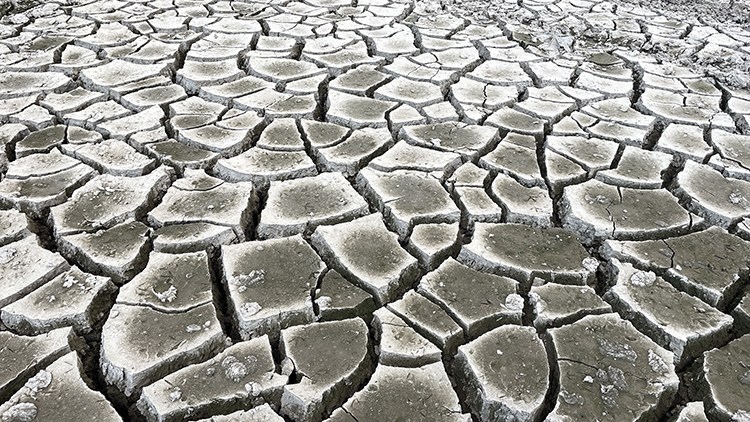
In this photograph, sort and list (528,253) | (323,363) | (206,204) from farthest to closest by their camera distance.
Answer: (206,204) → (528,253) → (323,363)

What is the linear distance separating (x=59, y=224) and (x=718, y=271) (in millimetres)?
2204

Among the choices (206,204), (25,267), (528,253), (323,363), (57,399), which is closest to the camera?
(57,399)

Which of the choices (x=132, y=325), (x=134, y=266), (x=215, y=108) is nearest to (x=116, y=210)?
(x=134, y=266)

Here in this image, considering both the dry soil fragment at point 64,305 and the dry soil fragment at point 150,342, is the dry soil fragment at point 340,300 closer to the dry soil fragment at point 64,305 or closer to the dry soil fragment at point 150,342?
the dry soil fragment at point 150,342

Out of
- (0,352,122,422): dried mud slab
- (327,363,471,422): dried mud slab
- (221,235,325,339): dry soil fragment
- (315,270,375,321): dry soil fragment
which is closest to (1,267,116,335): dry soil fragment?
(0,352,122,422): dried mud slab

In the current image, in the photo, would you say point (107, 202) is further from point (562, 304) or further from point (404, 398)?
point (562, 304)

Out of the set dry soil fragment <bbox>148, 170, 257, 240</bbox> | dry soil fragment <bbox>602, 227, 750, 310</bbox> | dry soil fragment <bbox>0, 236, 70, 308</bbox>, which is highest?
dry soil fragment <bbox>0, 236, 70, 308</bbox>

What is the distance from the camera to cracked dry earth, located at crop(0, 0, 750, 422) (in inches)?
51.2

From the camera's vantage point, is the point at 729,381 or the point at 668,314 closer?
the point at 729,381

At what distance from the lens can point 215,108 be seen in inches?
99.3

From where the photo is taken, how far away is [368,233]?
5.78 ft

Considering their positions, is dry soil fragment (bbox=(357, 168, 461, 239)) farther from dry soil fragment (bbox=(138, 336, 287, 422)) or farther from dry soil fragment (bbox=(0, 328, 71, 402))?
dry soil fragment (bbox=(0, 328, 71, 402))

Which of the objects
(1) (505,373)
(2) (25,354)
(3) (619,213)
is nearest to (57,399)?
(2) (25,354)

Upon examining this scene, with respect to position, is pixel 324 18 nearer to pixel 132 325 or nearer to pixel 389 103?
pixel 389 103
